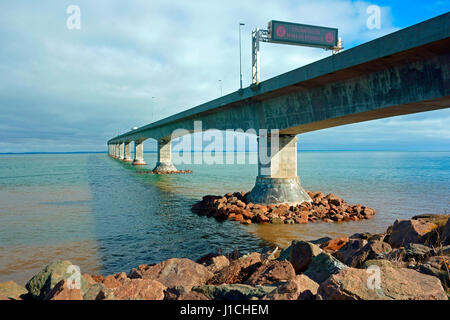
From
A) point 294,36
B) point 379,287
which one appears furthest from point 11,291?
point 294,36

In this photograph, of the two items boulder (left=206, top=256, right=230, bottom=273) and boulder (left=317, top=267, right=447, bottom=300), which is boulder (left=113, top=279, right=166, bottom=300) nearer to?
boulder (left=206, top=256, right=230, bottom=273)

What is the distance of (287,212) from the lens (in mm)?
17359

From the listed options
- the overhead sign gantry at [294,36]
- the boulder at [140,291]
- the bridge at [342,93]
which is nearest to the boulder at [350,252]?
the boulder at [140,291]

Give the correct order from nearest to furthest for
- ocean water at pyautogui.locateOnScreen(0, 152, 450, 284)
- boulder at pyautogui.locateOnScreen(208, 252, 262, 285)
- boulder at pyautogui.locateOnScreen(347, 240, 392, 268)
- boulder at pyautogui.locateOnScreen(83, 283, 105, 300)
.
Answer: boulder at pyautogui.locateOnScreen(83, 283, 105, 300), boulder at pyautogui.locateOnScreen(208, 252, 262, 285), boulder at pyautogui.locateOnScreen(347, 240, 392, 268), ocean water at pyautogui.locateOnScreen(0, 152, 450, 284)

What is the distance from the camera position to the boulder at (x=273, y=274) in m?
5.84

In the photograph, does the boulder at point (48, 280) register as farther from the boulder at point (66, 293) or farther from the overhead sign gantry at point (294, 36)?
the overhead sign gantry at point (294, 36)

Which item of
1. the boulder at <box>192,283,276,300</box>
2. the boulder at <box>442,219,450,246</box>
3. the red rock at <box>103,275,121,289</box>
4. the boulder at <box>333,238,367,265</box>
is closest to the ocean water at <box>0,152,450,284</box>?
the red rock at <box>103,275,121,289</box>

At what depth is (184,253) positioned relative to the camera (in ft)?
37.6

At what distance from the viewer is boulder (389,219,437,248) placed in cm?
779

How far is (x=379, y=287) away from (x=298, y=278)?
111cm

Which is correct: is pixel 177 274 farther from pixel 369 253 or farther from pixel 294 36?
pixel 294 36

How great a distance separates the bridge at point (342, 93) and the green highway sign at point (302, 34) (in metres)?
2.72

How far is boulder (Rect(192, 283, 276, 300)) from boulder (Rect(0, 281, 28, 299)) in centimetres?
306
